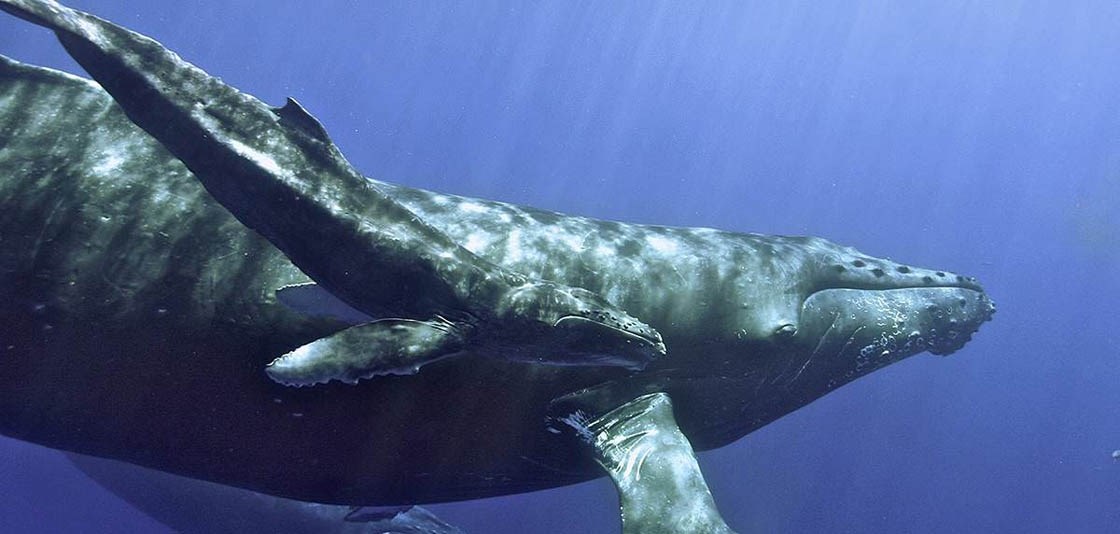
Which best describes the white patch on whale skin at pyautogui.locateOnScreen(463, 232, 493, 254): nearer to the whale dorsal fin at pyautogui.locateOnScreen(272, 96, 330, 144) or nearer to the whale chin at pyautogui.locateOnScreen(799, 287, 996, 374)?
the whale dorsal fin at pyautogui.locateOnScreen(272, 96, 330, 144)

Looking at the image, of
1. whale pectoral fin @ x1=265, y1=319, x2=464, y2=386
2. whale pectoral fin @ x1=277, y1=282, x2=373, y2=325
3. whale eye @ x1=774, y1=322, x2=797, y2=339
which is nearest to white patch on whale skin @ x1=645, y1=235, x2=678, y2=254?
whale eye @ x1=774, y1=322, x2=797, y2=339

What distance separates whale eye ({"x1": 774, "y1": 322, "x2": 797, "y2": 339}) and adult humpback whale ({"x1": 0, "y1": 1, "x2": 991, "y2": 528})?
1 cm

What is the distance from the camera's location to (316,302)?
4.96m

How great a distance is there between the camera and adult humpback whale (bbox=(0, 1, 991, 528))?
16.4ft

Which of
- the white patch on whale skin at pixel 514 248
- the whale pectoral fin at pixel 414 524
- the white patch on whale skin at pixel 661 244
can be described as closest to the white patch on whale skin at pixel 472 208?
the white patch on whale skin at pixel 514 248

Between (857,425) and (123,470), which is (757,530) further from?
(123,470)

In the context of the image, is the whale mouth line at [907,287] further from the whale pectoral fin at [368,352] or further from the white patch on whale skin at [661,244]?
the whale pectoral fin at [368,352]

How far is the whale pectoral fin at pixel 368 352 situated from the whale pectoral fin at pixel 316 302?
1.25 feet

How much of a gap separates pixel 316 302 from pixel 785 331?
3.78 metres

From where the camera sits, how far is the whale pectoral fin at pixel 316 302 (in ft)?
16.0

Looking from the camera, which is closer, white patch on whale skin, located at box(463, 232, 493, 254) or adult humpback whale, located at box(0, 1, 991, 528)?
adult humpback whale, located at box(0, 1, 991, 528)

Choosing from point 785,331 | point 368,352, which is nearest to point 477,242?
point 368,352

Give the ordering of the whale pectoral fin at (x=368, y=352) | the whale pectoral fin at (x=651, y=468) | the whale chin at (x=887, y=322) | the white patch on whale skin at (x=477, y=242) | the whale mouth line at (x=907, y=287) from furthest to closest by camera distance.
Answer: the whale mouth line at (x=907, y=287) → the whale chin at (x=887, y=322) → the white patch on whale skin at (x=477, y=242) → the whale pectoral fin at (x=651, y=468) → the whale pectoral fin at (x=368, y=352)

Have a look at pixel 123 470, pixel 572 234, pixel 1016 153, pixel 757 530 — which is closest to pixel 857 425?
pixel 757 530
